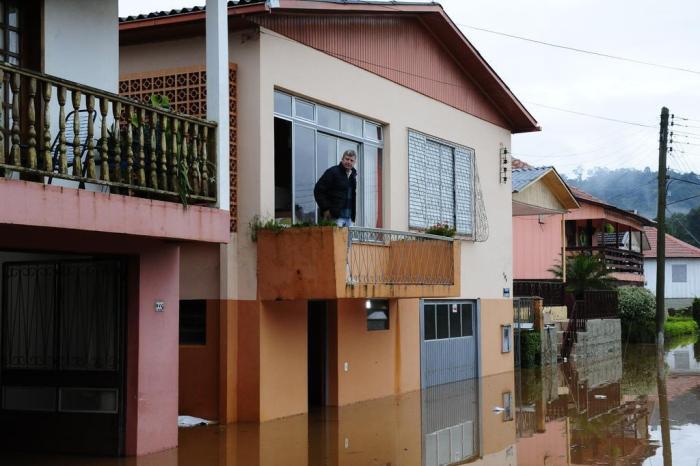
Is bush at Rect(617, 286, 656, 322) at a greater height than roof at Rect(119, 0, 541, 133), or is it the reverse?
roof at Rect(119, 0, 541, 133)

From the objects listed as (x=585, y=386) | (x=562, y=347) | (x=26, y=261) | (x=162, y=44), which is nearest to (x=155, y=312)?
(x=26, y=261)

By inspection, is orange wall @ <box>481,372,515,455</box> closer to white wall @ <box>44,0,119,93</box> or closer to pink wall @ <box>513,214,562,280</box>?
white wall @ <box>44,0,119,93</box>

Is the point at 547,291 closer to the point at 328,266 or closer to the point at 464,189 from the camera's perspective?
the point at 464,189

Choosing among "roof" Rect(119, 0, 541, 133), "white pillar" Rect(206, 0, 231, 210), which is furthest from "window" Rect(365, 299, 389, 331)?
"white pillar" Rect(206, 0, 231, 210)

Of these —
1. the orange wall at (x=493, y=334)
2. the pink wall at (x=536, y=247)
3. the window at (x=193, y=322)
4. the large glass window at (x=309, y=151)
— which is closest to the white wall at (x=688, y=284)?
the pink wall at (x=536, y=247)

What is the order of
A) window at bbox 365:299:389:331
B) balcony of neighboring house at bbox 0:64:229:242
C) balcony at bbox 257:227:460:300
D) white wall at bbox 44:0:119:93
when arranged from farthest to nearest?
window at bbox 365:299:389:331 < balcony at bbox 257:227:460:300 < white wall at bbox 44:0:119:93 < balcony of neighboring house at bbox 0:64:229:242

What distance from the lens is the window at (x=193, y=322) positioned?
1526 cm

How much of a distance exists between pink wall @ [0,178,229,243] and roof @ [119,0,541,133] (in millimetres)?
4332

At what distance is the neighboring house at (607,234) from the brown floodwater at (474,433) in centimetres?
1907

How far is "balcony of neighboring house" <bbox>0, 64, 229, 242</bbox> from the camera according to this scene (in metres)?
9.38

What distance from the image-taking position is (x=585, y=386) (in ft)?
73.0

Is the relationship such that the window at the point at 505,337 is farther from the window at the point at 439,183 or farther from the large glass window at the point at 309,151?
the large glass window at the point at 309,151

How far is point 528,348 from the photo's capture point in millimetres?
26500

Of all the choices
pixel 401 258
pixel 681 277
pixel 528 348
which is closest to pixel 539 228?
pixel 528 348
